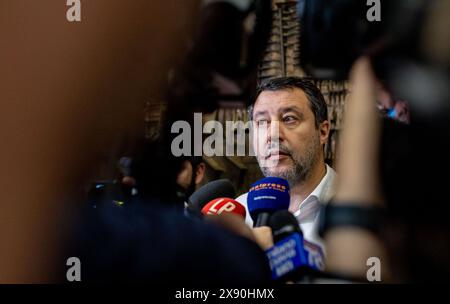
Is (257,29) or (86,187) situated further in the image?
(257,29)

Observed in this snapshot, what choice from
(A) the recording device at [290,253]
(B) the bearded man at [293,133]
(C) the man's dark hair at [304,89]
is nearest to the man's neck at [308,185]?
(B) the bearded man at [293,133]

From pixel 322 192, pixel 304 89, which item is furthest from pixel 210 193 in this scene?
pixel 304 89

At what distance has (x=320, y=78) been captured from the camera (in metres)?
1.79

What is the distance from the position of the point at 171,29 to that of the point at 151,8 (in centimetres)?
17

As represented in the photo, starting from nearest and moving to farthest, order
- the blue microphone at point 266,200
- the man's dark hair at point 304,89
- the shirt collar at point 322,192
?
the blue microphone at point 266,200, the shirt collar at point 322,192, the man's dark hair at point 304,89

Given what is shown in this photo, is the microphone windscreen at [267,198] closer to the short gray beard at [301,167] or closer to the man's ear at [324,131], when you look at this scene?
the short gray beard at [301,167]

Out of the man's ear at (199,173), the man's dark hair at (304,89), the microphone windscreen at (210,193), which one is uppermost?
the man's dark hair at (304,89)

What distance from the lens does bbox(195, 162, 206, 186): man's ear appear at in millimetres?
1809

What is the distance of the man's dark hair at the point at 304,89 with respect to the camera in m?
1.84

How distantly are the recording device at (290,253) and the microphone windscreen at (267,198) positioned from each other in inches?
2.2

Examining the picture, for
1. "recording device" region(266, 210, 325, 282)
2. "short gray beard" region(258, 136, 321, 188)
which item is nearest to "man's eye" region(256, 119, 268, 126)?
"short gray beard" region(258, 136, 321, 188)
